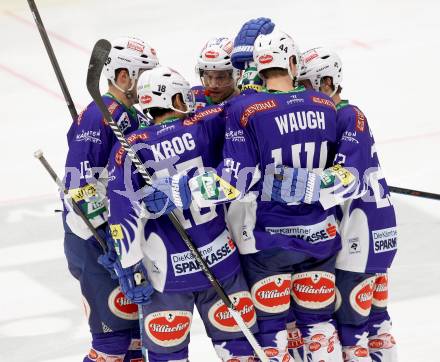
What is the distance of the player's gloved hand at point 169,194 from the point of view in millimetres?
5008

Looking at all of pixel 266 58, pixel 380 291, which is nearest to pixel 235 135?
pixel 266 58

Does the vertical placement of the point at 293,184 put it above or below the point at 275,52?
below

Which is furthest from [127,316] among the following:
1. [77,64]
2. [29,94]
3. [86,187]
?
[77,64]

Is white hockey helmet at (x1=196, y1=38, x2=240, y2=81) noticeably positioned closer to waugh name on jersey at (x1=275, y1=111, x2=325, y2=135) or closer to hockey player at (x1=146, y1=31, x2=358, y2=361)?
hockey player at (x1=146, y1=31, x2=358, y2=361)

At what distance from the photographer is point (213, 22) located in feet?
40.7

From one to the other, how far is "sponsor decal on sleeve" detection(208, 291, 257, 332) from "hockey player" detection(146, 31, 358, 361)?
0.06 m

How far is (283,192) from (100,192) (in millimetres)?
938

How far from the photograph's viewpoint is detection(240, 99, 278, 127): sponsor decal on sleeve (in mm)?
5047

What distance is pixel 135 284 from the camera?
5156 millimetres

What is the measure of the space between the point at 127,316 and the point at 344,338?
1.06 meters

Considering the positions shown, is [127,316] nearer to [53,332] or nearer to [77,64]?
[53,332]

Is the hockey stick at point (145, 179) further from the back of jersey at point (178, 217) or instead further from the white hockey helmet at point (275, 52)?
the white hockey helmet at point (275, 52)

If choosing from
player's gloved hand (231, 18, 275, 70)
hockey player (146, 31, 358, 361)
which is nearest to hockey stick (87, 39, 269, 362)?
hockey player (146, 31, 358, 361)

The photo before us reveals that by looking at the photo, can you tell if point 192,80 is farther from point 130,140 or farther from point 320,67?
point 130,140
